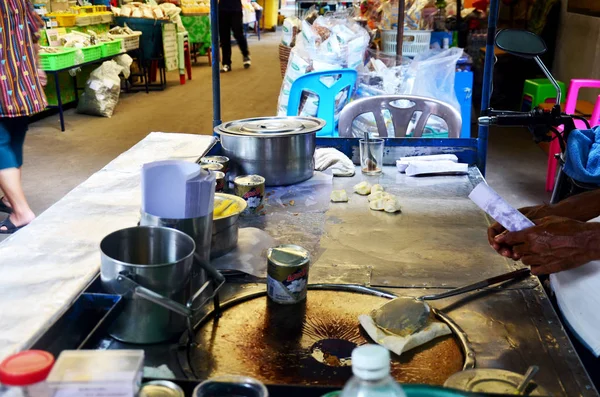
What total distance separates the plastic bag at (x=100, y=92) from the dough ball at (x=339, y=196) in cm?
561

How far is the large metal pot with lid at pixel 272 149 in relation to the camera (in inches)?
82.1

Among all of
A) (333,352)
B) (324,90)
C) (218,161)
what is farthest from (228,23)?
(333,352)

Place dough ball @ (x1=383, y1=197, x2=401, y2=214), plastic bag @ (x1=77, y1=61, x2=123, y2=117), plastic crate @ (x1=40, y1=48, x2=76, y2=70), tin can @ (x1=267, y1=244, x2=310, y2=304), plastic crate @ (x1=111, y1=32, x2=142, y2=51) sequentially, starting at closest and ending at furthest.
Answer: tin can @ (x1=267, y1=244, x2=310, y2=304) → dough ball @ (x1=383, y1=197, x2=401, y2=214) → plastic crate @ (x1=40, y1=48, x2=76, y2=70) → plastic bag @ (x1=77, y1=61, x2=123, y2=117) → plastic crate @ (x1=111, y1=32, x2=142, y2=51)

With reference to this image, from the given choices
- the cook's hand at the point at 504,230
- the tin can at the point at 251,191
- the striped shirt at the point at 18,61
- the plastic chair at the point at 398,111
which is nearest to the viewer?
the cook's hand at the point at 504,230

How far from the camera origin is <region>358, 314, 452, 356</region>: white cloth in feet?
3.90

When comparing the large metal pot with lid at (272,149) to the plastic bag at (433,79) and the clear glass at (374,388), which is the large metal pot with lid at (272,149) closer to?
the clear glass at (374,388)

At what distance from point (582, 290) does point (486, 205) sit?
32 centimetres

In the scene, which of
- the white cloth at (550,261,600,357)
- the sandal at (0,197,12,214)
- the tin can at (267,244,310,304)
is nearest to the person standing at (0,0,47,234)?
the sandal at (0,197,12,214)

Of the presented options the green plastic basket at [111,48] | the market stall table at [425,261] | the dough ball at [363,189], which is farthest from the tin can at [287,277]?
the green plastic basket at [111,48]

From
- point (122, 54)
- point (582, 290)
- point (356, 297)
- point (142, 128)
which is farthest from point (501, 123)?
point (122, 54)

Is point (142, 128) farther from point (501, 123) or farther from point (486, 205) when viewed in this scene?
point (486, 205)

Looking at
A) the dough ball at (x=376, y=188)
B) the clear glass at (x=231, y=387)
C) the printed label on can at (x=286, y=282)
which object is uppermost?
the clear glass at (x=231, y=387)

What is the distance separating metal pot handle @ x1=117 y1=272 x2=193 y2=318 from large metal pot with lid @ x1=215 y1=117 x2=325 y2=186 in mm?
1075

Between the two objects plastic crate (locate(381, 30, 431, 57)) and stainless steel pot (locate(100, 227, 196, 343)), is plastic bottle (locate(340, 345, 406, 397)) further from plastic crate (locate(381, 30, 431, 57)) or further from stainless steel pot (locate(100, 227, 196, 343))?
plastic crate (locate(381, 30, 431, 57))
